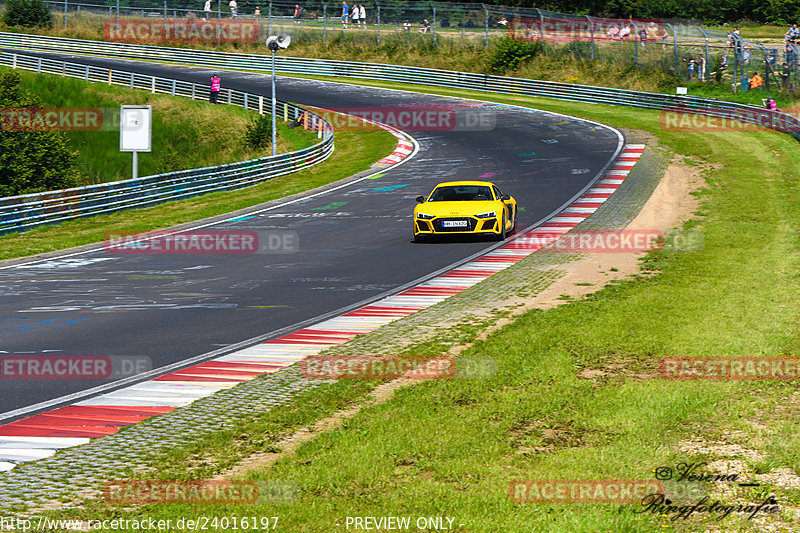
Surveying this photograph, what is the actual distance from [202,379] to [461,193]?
44.2ft

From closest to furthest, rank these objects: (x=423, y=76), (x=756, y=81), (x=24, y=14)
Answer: (x=756, y=81)
(x=423, y=76)
(x=24, y=14)

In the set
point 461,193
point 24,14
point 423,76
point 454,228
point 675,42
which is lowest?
point 454,228

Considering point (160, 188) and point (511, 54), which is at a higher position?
point (511, 54)

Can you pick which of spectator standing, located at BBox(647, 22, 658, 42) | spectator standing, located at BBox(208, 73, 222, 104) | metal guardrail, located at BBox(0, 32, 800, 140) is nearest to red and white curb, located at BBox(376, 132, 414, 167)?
spectator standing, located at BBox(208, 73, 222, 104)

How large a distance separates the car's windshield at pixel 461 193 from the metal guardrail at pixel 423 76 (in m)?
21.6

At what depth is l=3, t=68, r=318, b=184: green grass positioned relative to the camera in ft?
158

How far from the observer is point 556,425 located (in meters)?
7.33

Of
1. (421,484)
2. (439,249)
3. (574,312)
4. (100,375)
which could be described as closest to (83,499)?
(421,484)

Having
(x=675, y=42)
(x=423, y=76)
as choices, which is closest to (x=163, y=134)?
(x=423, y=76)

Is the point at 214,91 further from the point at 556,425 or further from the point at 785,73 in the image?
the point at 556,425

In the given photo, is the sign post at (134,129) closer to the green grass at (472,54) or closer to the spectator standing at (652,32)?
the green grass at (472,54)

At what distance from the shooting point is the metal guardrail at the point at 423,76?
45406 mm

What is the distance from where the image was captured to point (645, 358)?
9.72 m

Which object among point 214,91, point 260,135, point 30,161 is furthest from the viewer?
point 214,91
